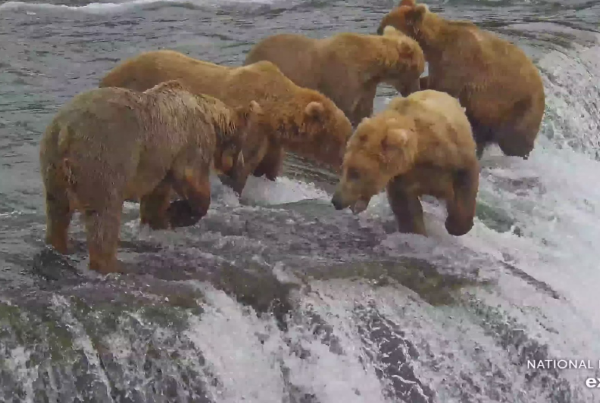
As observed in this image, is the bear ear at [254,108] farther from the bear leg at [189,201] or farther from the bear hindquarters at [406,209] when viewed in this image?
the bear hindquarters at [406,209]

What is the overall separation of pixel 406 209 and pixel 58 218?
2.20 meters

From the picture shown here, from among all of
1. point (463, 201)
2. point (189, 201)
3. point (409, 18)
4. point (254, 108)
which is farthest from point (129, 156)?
point (409, 18)

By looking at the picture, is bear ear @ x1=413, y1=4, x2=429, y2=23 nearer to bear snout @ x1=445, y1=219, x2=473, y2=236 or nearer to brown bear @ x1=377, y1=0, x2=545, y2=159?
A: brown bear @ x1=377, y1=0, x2=545, y2=159

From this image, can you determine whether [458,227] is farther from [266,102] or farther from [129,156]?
[129,156]

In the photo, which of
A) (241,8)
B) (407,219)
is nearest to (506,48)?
(407,219)

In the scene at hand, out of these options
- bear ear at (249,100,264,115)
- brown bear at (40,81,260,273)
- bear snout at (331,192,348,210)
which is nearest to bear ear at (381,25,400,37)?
bear ear at (249,100,264,115)

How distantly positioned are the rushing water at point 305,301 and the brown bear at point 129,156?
0.22 m

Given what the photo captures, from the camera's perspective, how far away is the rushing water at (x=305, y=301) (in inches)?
161

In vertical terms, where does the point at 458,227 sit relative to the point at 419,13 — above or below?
below

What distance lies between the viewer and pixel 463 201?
212 inches

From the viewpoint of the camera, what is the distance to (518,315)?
16.9ft

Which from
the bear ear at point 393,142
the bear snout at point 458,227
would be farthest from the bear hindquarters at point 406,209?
the bear ear at point 393,142

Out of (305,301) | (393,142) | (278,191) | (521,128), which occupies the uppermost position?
(393,142)

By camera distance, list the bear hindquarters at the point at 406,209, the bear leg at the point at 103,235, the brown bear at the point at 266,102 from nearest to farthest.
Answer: the bear leg at the point at 103,235 → the bear hindquarters at the point at 406,209 → the brown bear at the point at 266,102
